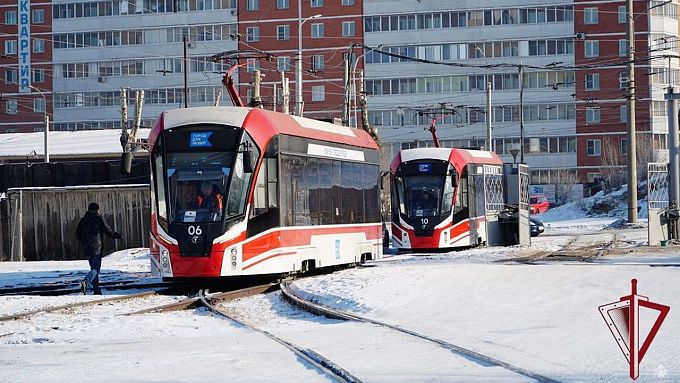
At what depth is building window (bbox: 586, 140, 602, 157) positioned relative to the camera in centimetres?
8938

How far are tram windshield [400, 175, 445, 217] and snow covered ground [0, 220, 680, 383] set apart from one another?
12302 millimetres

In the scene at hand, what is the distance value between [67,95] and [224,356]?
8812cm

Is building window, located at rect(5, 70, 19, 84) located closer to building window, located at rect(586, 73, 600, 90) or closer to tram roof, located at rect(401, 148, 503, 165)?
building window, located at rect(586, 73, 600, 90)

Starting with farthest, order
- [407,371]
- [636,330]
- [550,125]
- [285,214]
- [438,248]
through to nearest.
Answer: [550,125]
[438,248]
[285,214]
[407,371]
[636,330]

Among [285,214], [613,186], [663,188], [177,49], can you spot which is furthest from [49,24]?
[285,214]

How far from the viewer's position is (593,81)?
288ft

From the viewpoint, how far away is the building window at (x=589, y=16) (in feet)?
285

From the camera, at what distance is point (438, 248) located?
36.2 m

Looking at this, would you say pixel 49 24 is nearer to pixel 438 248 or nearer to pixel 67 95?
pixel 67 95

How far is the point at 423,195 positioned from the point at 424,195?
4 centimetres

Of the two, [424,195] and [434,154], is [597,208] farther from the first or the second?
[424,195]

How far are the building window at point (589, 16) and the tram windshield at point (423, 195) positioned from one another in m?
54.0

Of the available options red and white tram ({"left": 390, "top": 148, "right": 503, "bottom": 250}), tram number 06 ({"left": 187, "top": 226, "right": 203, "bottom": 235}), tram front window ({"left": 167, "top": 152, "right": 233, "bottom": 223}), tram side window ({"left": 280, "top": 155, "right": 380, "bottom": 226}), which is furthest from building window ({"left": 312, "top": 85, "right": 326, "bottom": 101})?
tram number 06 ({"left": 187, "top": 226, "right": 203, "bottom": 235})

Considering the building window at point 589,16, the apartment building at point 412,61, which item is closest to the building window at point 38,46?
the apartment building at point 412,61
